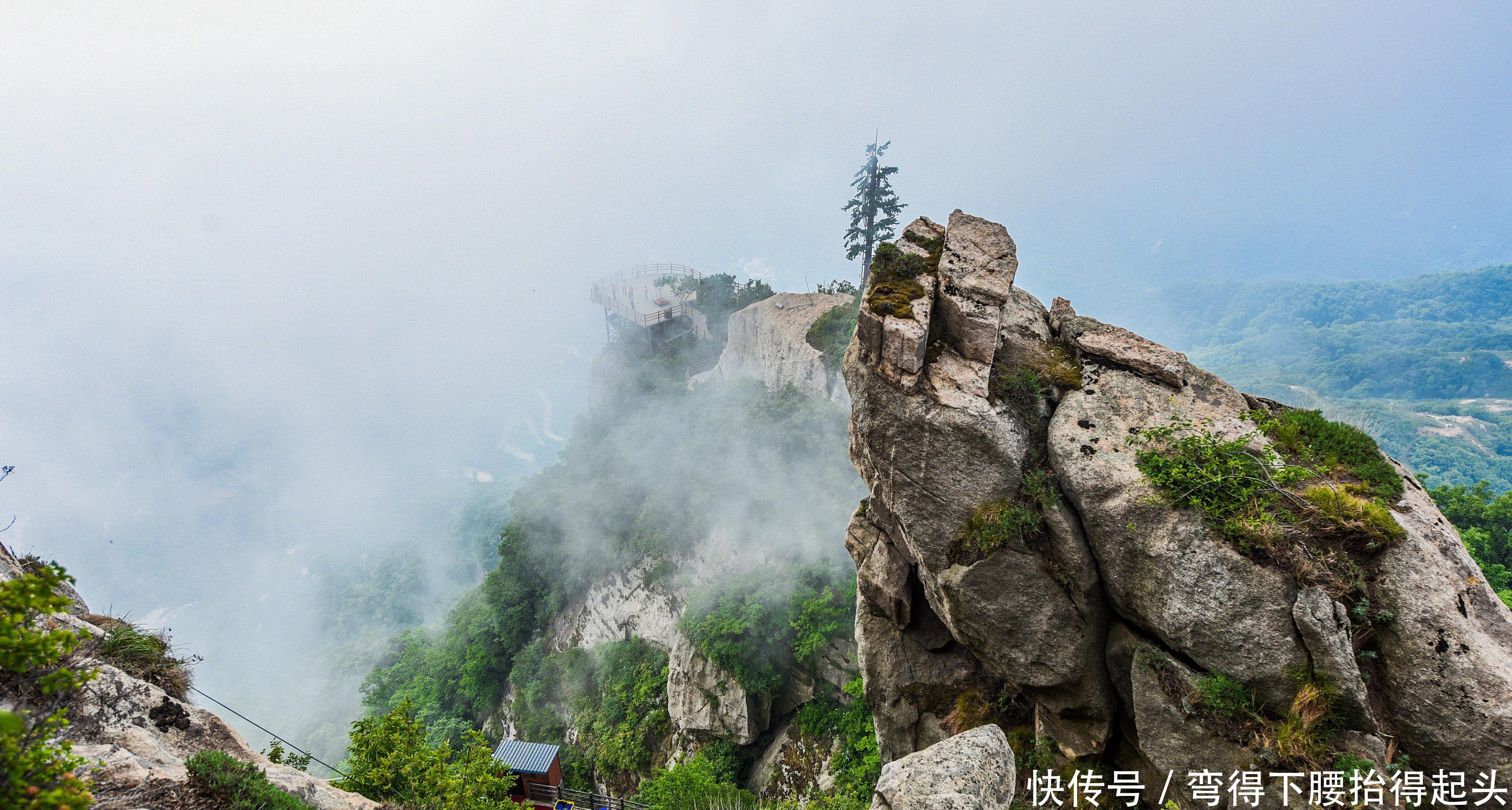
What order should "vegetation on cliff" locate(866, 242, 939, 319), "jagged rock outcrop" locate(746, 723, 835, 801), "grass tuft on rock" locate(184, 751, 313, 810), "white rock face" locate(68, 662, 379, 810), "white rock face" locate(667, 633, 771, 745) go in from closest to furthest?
1. "white rock face" locate(68, 662, 379, 810)
2. "grass tuft on rock" locate(184, 751, 313, 810)
3. "vegetation on cliff" locate(866, 242, 939, 319)
4. "jagged rock outcrop" locate(746, 723, 835, 801)
5. "white rock face" locate(667, 633, 771, 745)

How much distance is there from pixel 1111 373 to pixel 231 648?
179m

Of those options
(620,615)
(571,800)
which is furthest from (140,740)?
(620,615)

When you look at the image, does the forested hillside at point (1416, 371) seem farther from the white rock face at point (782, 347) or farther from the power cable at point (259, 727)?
the power cable at point (259, 727)

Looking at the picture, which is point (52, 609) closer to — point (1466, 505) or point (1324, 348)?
point (1466, 505)

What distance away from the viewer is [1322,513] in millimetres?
9617

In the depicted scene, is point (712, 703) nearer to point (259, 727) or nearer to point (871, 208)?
point (259, 727)

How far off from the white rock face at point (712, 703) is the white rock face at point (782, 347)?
1718 centimetres

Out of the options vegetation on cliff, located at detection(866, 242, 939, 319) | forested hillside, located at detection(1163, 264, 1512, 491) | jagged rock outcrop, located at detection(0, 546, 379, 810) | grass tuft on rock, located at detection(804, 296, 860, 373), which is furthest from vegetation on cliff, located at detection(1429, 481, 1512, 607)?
jagged rock outcrop, located at detection(0, 546, 379, 810)

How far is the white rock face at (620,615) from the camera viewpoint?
33656 mm

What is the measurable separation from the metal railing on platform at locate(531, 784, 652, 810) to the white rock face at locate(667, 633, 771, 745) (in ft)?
13.9

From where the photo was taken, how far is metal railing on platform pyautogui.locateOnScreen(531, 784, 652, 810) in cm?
2384

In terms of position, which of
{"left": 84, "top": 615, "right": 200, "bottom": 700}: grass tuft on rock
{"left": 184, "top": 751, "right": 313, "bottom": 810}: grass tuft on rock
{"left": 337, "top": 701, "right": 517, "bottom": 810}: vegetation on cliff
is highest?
{"left": 84, "top": 615, "right": 200, "bottom": 700}: grass tuft on rock

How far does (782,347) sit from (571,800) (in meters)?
28.4

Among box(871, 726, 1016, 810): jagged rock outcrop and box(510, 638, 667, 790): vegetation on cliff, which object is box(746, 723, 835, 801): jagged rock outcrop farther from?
box(871, 726, 1016, 810): jagged rock outcrop
